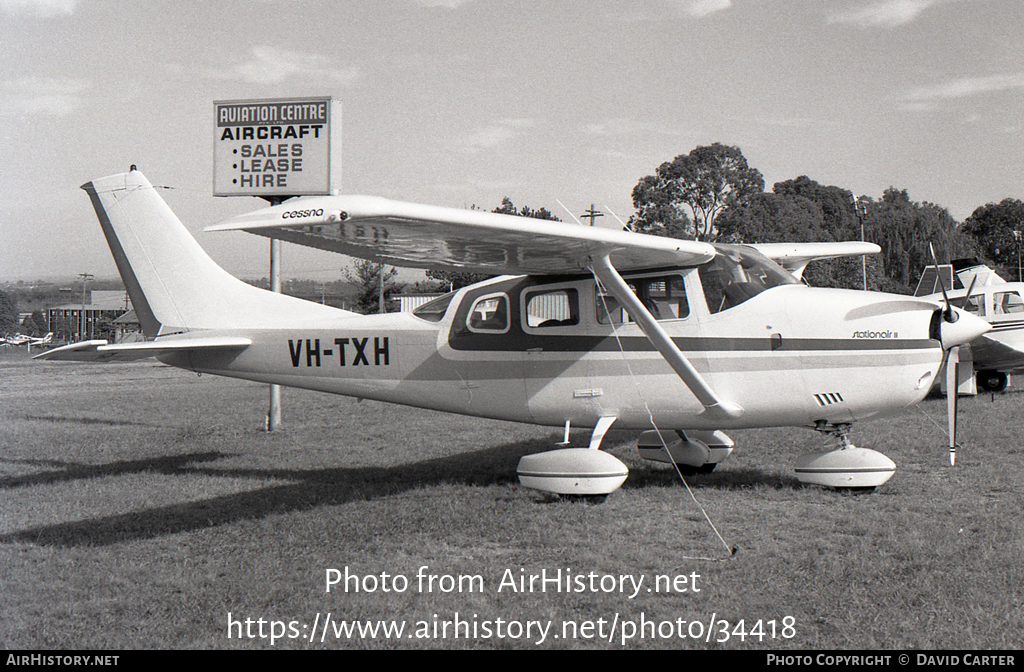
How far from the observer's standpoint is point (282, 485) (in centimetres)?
805

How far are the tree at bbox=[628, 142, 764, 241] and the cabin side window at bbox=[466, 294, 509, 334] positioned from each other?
43.7 m

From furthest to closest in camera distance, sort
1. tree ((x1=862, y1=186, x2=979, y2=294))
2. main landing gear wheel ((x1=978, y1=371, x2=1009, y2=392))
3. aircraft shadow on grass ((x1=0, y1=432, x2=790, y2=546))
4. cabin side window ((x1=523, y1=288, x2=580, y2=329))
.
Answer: tree ((x1=862, y1=186, x2=979, y2=294)) → main landing gear wheel ((x1=978, y1=371, x2=1009, y2=392)) → cabin side window ((x1=523, y1=288, x2=580, y2=329)) → aircraft shadow on grass ((x1=0, y1=432, x2=790, y2=546))

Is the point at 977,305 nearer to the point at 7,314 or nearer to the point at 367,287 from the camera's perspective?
the point at 367,287

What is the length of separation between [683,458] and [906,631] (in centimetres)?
419

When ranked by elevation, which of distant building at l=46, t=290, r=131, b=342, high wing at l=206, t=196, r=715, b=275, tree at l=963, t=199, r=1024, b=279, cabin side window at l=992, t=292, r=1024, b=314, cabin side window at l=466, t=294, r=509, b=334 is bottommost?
distant building at l=46, t=290, r=131, b=342

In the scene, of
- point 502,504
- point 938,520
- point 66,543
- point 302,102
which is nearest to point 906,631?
point 938,520

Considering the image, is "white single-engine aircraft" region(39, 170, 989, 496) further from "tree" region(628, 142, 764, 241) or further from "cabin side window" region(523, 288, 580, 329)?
"tree" region(628, 142, 764, 241)

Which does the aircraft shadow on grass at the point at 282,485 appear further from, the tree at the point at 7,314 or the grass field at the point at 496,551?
the tree at the point at 7,314

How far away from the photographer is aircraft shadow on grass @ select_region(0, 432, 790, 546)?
6.32 metres

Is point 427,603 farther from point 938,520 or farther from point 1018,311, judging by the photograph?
point 1018,311

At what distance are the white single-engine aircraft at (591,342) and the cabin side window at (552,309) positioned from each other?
1 cm

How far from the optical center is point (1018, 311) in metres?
15.2

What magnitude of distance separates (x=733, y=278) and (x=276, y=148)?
9.51 meters

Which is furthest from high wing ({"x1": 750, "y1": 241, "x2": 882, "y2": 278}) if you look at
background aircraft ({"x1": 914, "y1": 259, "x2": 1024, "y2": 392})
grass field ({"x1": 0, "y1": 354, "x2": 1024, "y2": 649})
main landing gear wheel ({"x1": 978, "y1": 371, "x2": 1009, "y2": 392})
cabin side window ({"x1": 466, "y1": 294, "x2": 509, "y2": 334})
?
main landing gear wheel ({"x1": 978, "y1": 371, "x2": 1009, "y2": 392})
